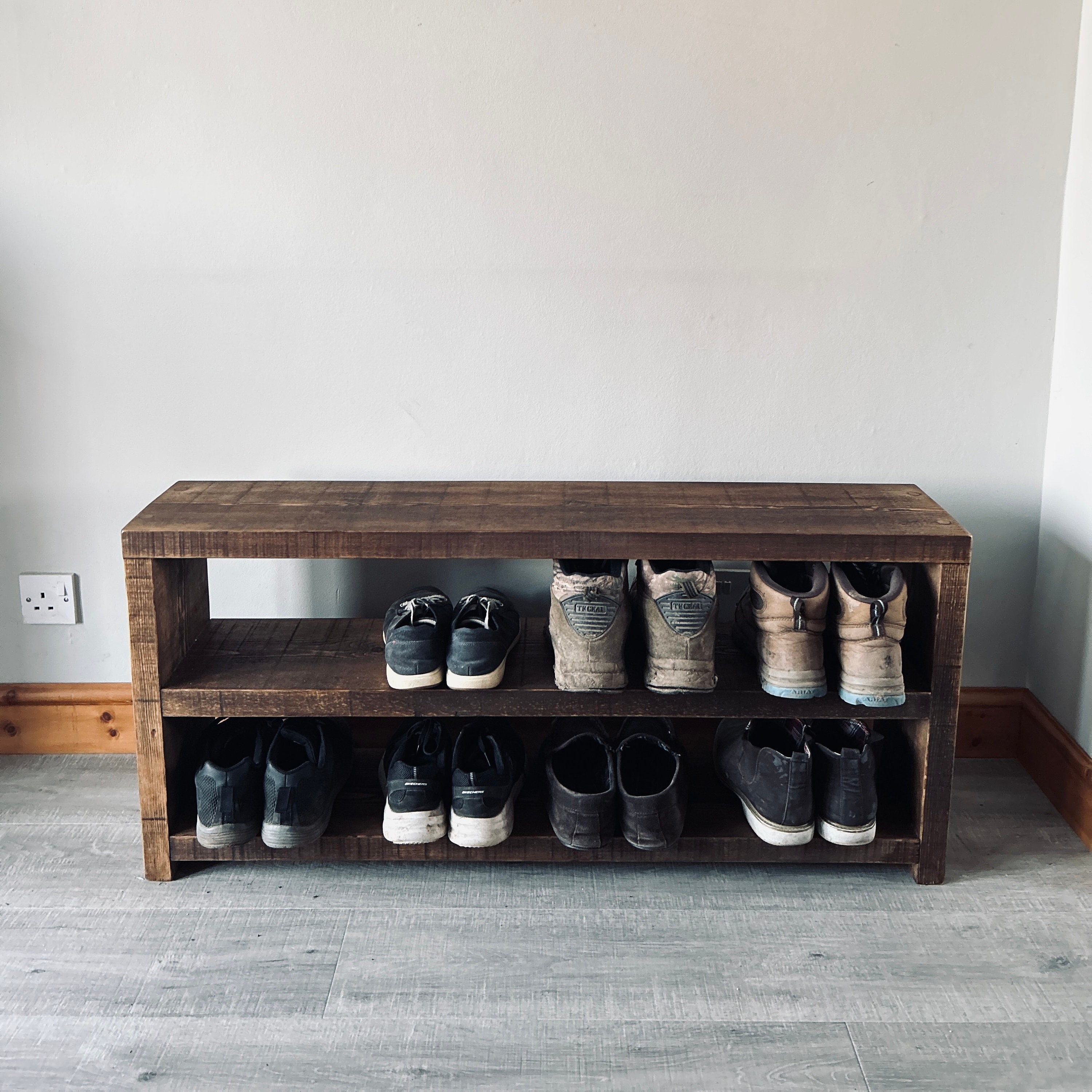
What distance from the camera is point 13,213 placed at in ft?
5.83

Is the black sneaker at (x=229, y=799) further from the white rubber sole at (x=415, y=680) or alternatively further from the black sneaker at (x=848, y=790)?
the black sneaker at (x=848, y=790)

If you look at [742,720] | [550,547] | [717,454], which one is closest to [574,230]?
[717,454]

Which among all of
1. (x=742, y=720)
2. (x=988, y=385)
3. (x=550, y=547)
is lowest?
(x=742, y=720)

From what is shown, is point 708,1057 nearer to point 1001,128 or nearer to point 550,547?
point 550,547

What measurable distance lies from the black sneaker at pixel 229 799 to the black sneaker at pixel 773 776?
743 millimetres

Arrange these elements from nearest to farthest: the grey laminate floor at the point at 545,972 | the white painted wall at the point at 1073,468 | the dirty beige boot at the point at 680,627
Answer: the grey laminate floor at the point at 545,972, the dirty beige boot at the point at 680,627, the white painted wall at the point at 1073,468

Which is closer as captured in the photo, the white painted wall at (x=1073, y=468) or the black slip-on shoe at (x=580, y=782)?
the black slip-on shoe at (x=580, y=782)

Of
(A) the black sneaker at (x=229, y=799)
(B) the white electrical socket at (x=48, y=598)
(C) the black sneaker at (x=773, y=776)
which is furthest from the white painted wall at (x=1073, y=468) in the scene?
(B) the white electrical socket at (x=48, y=598)

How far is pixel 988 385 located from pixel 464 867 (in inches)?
49.0

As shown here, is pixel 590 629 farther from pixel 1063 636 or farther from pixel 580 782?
pixel 1063 636

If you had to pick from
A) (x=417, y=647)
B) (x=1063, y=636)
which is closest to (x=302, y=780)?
(x=417, y=647)

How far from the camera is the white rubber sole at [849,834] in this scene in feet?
5.05

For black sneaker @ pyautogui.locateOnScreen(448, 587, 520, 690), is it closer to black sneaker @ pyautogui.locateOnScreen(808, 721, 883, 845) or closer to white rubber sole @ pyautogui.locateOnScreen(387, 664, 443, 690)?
white rubber sole @ pyautogui.locateOnScreen(387, 664, 443, 690)

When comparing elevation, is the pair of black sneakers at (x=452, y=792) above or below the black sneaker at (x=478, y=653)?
below
